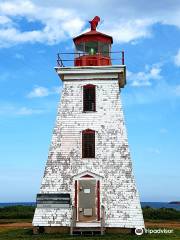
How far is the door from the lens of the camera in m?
22.6

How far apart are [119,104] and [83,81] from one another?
2222 mm

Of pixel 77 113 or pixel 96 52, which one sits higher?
pixel 96 52

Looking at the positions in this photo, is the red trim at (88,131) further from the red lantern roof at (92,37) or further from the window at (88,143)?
the red lantern roof at (92,37)

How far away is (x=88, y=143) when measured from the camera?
2345 cm

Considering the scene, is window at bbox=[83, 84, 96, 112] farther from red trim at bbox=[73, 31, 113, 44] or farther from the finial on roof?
the finial on roof

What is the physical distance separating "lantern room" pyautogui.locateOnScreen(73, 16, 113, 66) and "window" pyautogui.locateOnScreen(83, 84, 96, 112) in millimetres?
1255

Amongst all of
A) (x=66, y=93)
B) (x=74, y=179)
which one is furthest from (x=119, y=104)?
(x=74, y=179)

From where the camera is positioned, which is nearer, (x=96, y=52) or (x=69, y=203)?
(x=69, y=203)

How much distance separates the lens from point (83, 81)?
79.6 feet

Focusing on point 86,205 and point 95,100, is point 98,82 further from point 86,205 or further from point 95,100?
point 86,205

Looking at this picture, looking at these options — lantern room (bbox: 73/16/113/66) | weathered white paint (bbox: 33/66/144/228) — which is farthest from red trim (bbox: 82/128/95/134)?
lantern room (bbox: 73/16/113/66)

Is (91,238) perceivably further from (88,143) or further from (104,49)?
(104,49)

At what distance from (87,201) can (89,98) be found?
521 centimetres

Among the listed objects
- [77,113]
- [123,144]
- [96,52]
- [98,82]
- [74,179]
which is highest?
[96,52]
